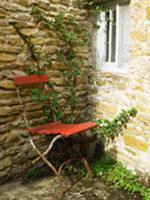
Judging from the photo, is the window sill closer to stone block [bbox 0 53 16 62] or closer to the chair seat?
the chair seat

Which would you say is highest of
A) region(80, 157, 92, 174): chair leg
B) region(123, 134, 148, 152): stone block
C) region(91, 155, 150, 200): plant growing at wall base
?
region(123, 134, 148, 152): stone block

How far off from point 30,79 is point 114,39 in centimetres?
134

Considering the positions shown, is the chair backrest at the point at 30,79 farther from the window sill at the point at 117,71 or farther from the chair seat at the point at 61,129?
the window sill at the point at 117,71

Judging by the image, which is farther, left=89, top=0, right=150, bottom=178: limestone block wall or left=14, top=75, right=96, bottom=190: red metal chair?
left=89, top=0, right=150, bottom=178: limestone block wall

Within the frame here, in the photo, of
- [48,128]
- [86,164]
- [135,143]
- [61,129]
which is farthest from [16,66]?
[135,143]

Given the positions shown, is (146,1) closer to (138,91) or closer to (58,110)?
(138,91)

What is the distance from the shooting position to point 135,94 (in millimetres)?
4121

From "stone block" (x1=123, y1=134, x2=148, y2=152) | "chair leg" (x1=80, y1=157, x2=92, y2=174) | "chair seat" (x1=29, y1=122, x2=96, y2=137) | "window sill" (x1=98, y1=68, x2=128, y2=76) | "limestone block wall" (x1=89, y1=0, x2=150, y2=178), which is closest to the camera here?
"chair seat" (x1=29, y1=122, x2=96, y2=137)

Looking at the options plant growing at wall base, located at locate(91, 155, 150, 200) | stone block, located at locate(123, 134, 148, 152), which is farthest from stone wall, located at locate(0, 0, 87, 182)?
stone block, located at locate(123, 134, 148, 152)

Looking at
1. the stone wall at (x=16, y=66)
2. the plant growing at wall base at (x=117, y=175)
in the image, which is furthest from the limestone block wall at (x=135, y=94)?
the stone wall at (x=16, y=66)

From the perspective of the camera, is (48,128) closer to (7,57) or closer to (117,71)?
(7,57)

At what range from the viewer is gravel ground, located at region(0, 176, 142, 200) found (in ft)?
12.3

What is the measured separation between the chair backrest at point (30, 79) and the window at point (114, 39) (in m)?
0.92

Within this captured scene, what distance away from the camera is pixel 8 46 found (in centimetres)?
404
